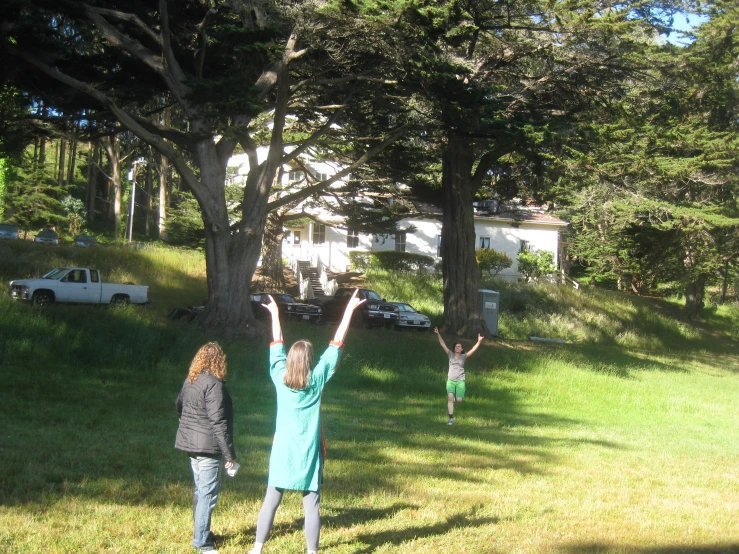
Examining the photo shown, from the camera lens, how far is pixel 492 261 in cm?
5094

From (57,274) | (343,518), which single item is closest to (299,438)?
(343,518)

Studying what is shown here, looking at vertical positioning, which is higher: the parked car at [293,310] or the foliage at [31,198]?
the foliage at [31,198]

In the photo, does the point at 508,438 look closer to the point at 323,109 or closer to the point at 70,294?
the point at 323,109

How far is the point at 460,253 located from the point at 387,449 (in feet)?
58.0

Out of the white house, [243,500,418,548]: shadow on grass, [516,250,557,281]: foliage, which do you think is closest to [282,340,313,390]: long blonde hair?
[243,500,418,548]: shadow on grass

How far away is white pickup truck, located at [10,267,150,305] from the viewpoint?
27.9m

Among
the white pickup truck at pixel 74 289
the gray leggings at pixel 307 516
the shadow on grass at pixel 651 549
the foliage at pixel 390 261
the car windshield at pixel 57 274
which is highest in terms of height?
the foliage at pixel 390 261

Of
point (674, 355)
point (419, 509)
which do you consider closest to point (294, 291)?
point (674, 355)

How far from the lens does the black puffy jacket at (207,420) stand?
5.62 metres

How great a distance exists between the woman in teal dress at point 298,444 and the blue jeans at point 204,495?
0.44 m

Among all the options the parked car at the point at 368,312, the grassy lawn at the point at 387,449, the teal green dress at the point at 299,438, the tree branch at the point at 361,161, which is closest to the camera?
the teal green dress at the point at 299,438

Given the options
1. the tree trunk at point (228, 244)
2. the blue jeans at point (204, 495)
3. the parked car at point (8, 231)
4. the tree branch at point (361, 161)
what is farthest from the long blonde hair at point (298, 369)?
the parked car at point (8, 231)

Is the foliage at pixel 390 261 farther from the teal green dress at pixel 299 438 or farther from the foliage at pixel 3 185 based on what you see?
the teal green dress at pixel 299 438

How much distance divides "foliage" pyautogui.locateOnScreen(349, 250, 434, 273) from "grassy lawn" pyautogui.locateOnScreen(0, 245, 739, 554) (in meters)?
20.4
